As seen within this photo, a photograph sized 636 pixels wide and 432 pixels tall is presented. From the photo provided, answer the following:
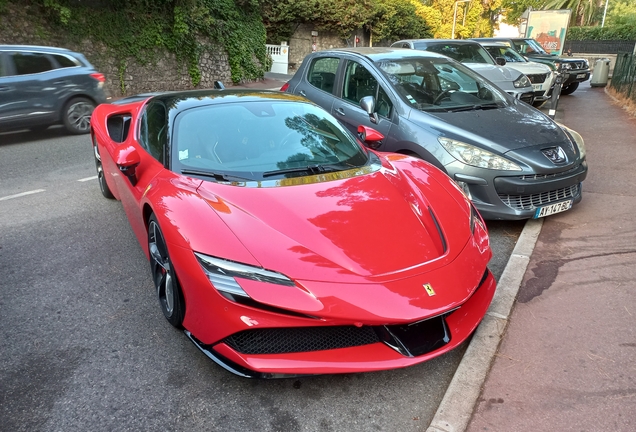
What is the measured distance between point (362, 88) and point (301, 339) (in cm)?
388

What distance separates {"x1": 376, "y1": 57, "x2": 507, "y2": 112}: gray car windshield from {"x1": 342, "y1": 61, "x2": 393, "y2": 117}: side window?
0.52 feet

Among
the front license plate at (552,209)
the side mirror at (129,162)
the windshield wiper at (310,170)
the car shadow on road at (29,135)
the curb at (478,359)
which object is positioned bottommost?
the car shadow on road at (29,135)

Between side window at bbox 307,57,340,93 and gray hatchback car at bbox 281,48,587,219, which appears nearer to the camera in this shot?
gray hatchback car at bbox 281,48,587,219

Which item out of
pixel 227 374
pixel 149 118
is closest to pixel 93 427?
pixel 227 374

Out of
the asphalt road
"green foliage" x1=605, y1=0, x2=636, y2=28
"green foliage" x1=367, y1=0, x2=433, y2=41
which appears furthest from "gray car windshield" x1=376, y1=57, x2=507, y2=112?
"green foliage" x1=605, y1=0, x2=636, y2=28

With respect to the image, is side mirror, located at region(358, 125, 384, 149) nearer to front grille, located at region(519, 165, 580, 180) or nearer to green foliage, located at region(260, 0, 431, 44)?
front grille, located at region(519, 165, 580, 180)

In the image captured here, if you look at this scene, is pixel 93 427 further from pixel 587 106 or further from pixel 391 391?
pixel 587 106

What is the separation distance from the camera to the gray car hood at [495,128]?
4.50 meters

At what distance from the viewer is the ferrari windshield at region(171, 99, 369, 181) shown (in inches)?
127

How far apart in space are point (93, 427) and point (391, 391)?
144cm

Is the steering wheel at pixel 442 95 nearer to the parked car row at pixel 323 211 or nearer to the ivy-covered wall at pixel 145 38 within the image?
the parked car row at pixel 323 211

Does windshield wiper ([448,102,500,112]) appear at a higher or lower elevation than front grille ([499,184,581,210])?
higher

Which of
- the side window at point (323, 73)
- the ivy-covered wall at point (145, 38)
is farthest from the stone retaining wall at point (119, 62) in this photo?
the side window at point (323, 73)

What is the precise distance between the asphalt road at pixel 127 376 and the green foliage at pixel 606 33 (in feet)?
124
